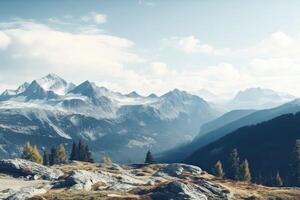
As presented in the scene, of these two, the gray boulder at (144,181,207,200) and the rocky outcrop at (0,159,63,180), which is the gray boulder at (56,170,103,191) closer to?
the gray boulder at (144,181,207,200)

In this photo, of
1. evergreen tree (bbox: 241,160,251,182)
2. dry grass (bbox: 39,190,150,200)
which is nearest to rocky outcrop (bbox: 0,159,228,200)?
dry grass (bbox: 39,190,150,200)

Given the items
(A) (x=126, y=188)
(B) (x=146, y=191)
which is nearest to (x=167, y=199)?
(B) (x=146, y=191)

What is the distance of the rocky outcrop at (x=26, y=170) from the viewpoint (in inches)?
4904

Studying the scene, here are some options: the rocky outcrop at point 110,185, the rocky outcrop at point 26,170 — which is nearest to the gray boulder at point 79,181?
the rocky outcrop at point 110,185

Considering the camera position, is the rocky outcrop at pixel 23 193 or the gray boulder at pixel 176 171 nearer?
the rocky outcrop at pixel 23 193

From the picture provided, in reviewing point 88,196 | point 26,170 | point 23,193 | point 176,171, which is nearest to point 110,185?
point 88,196

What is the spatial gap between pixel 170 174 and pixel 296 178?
3029 inches

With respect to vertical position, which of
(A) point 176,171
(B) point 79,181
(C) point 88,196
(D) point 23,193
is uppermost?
(B) point 79,181

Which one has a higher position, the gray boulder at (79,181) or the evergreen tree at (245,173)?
the gray boulder at (79,181)

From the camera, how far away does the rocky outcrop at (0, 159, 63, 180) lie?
409 feet

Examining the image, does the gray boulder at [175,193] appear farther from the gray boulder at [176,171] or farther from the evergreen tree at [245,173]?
the evergreen tree at [245,173]

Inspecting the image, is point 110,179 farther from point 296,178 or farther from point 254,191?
point 296,178

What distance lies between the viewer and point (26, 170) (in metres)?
126

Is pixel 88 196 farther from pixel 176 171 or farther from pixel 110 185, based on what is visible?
pixel 176 171
